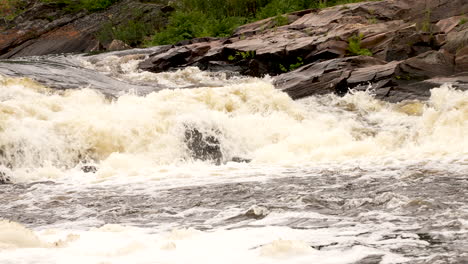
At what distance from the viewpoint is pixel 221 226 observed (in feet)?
18.2

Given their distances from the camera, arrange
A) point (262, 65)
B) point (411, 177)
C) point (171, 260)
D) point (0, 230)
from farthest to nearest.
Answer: point (262, 65), point (411, 177), point (0, 230), point (171, 260)

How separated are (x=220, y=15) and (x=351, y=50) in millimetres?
13210

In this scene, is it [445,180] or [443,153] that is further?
[443,153]

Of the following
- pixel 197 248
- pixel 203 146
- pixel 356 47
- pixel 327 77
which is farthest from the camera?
pixel 356 47

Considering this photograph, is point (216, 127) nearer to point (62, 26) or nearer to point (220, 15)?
point (220, 15)

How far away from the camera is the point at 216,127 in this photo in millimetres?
11836

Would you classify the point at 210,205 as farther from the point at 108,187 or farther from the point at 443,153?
the point at 443,153

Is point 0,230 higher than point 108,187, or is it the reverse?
point 0,230

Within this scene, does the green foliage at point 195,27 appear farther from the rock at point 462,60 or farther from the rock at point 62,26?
the rock at point 462,60

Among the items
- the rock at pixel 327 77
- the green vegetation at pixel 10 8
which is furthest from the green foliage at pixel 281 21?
the green vegetation at pixel 10 8

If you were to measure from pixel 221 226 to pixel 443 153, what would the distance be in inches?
191

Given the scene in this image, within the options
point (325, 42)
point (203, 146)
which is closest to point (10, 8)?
point (325, 42)

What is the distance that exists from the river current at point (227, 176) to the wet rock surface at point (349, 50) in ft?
2.53

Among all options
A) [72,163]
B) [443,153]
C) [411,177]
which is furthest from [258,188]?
[72,163]
